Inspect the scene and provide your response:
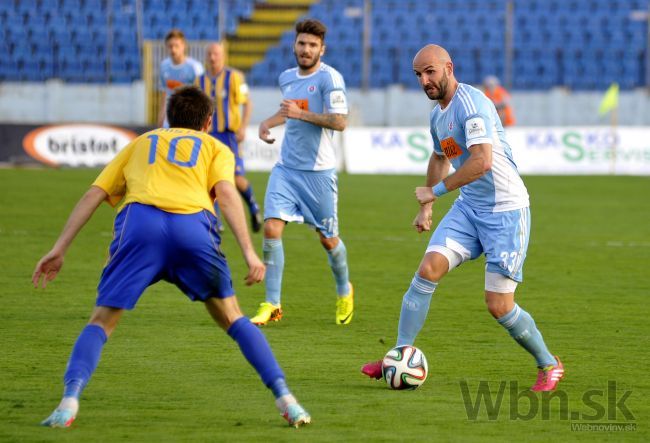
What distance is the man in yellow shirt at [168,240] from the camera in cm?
538

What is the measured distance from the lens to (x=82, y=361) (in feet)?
17.6

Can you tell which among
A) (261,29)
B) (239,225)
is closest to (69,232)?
(239,225)

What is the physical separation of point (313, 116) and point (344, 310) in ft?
4.82

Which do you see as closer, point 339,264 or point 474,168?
point 474,168

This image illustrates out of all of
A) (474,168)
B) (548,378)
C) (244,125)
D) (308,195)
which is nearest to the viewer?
(474,168)

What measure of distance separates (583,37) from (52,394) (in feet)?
93.6

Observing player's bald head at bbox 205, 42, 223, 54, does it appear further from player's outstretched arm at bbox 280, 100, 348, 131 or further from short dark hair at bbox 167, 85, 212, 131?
short dark hair at bbox 167, 85, 212, 131

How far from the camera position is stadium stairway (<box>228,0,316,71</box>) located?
32281 millimetres

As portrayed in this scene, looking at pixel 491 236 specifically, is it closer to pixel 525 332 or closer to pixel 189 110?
pixel 525 332

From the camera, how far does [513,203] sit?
6.59m

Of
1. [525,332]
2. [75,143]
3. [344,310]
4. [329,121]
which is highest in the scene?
[329,121]

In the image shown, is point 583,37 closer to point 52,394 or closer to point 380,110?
point 380,110

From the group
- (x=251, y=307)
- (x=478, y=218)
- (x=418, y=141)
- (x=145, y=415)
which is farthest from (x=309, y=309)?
(x=418, y=141)

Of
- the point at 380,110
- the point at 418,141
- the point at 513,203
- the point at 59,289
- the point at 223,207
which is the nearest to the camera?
the point at 223,207
